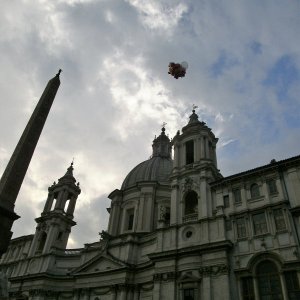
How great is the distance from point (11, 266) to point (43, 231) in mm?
6711

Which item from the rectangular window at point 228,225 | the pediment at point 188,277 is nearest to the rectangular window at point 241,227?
Answer: the rectangular window at point 228,225

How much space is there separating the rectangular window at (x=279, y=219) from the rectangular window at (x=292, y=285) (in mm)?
3383

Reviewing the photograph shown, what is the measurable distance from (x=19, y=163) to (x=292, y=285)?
19.5m

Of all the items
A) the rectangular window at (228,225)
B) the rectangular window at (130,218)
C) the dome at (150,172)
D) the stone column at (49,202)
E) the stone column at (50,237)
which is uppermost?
the dome at (150,172)

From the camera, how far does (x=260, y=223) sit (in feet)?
84.7

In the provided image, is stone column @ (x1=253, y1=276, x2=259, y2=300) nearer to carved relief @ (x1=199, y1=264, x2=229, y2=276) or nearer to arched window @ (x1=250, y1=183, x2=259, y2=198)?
carved relief @ (x1=199, y1=264, x2=229, y2=276)

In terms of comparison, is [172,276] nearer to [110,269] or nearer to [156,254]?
[156,254]

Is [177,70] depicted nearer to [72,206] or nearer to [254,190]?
[254,190]

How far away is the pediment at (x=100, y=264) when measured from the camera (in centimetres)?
3429

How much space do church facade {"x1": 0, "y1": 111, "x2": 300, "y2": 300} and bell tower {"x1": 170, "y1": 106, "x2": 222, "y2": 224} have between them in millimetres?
103

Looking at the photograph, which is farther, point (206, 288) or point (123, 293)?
point (123, 293)

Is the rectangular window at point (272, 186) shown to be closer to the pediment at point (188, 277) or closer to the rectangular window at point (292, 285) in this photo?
the rectangular window at point (292, 285)

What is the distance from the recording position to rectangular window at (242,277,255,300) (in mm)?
23422

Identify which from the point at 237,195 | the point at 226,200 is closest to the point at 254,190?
the point at 237,195
